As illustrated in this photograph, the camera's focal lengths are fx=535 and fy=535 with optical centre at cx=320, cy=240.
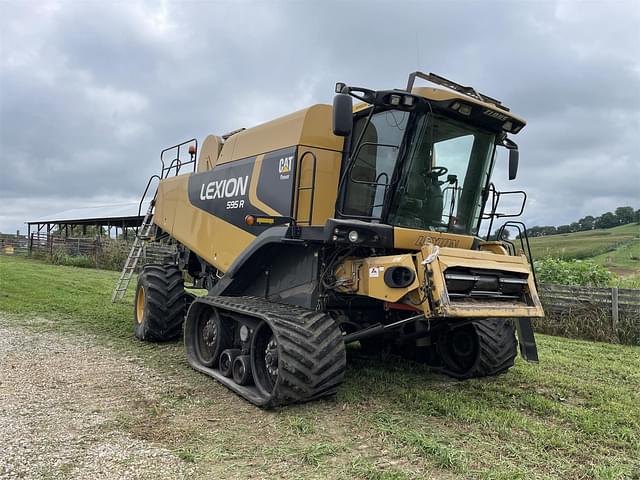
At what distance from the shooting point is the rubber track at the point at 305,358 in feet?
14.8

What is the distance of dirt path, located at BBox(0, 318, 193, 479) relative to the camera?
3457 millimetres

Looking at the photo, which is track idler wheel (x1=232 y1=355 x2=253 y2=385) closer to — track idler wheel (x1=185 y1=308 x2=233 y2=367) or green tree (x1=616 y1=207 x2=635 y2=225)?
track idler wheel (x1=185 y1=308 x2=233 y2=367)

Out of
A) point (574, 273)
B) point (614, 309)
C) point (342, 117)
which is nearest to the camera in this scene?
point (342, 117)

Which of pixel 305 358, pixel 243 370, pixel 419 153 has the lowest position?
pixel 243 370

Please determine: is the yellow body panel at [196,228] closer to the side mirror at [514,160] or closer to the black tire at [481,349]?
the black tire at [481,349]

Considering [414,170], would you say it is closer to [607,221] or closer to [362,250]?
[362,250]

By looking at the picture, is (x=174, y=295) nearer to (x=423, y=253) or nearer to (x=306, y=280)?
(x=306, y=280)

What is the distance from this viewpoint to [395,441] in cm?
397

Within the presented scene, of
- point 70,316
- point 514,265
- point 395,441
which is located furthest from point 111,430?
point 70,316

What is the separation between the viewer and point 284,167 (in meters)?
5.64

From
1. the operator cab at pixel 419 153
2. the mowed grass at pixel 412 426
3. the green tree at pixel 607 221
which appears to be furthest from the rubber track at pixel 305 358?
the green tree at pixel 607 221

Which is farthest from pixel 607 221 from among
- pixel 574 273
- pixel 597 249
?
pixel 574 273

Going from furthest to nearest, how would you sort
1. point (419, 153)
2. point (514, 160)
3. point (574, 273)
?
point (574, 273)
point (514, 160)
point (419, 153)

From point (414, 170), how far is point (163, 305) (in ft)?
14.8
